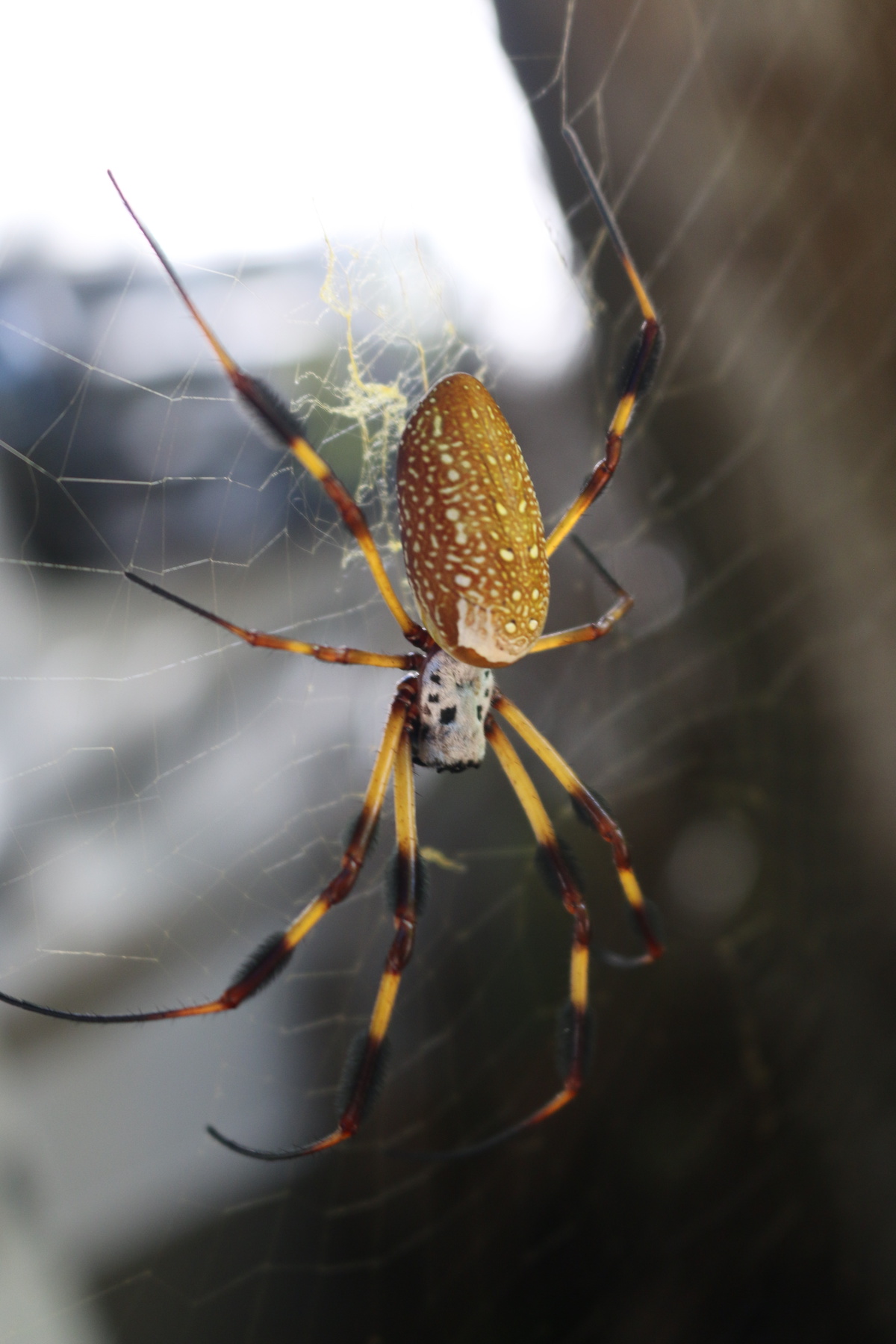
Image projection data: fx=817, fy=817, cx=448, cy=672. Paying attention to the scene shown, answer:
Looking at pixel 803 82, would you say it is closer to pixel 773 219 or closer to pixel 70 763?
pixel 773 219

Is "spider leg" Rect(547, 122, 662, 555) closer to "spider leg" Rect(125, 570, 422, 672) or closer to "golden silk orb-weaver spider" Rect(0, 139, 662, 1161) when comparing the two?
"golden silk orb-weaver spider" Rect(0, 139, 662, 1161)

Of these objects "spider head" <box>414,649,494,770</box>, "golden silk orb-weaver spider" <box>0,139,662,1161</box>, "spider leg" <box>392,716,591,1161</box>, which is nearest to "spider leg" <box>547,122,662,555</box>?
"golden silk orb-weaver spider" <box>0,139,662,1161</box>

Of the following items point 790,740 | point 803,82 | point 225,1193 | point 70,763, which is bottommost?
point 225,1193

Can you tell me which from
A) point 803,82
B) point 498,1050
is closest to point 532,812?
point 498,1050

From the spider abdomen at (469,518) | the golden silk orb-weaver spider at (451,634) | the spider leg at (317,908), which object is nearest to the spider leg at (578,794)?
the golden silk orb-weaver spider at (451,634)

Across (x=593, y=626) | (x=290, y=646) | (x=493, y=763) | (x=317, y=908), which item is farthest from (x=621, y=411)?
(x=493, y=763)

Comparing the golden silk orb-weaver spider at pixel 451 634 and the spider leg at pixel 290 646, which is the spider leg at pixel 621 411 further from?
the spider leg at pixel 290 646
